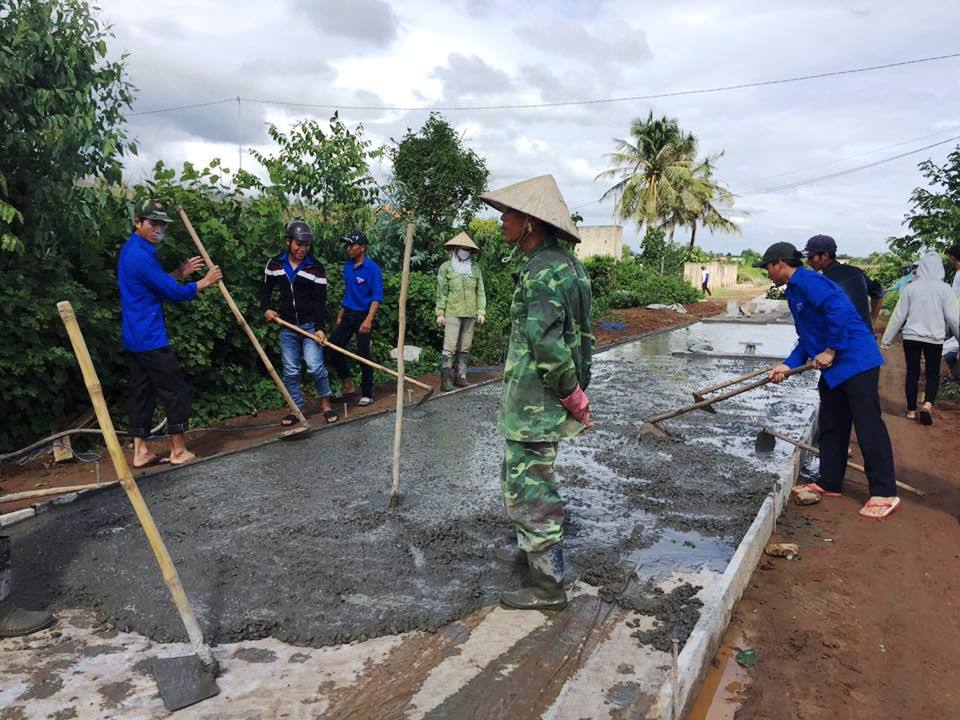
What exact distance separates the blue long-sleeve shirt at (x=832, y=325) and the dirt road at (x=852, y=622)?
3.31 feet

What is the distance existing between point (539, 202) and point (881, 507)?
327 centimetres

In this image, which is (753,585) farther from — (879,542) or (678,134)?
(678,134)

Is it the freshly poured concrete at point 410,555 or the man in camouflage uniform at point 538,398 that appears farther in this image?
the man in camouflage uniform at point 538,398

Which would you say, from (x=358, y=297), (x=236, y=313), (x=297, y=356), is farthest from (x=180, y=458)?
(x=358, y=297)

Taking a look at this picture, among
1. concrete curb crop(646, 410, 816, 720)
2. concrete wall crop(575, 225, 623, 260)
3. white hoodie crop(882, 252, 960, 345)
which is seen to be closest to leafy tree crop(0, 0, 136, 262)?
concrete curb crop(646, 410, 816, 720)

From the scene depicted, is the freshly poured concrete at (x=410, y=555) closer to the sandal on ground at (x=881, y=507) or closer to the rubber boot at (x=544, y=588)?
the rubber boot at (x=544, y=588)

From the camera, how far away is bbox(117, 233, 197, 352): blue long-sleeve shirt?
4.81m

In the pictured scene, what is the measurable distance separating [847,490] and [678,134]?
3184cm

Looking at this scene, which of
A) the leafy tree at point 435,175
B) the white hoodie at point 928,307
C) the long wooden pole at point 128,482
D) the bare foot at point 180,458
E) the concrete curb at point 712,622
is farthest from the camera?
the leafy tree at point 435,175

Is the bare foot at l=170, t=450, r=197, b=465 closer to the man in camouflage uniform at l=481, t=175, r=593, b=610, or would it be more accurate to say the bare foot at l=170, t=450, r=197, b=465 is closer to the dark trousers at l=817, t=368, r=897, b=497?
the man in camouflage uniform at l=481, t=175, r=593, b=610

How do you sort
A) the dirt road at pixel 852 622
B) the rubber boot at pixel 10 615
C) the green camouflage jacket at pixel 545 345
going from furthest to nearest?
the green camouflage jacket at pixel 545 345, the rubber boot at pixel 10 615, the dirt road at pixel 852 622

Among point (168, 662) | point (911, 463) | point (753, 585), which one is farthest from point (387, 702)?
point (911, 463)

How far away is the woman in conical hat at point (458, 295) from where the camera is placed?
25.8 ft

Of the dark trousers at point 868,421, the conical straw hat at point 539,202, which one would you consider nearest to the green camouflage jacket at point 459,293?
the dark trousers at point 868,421
